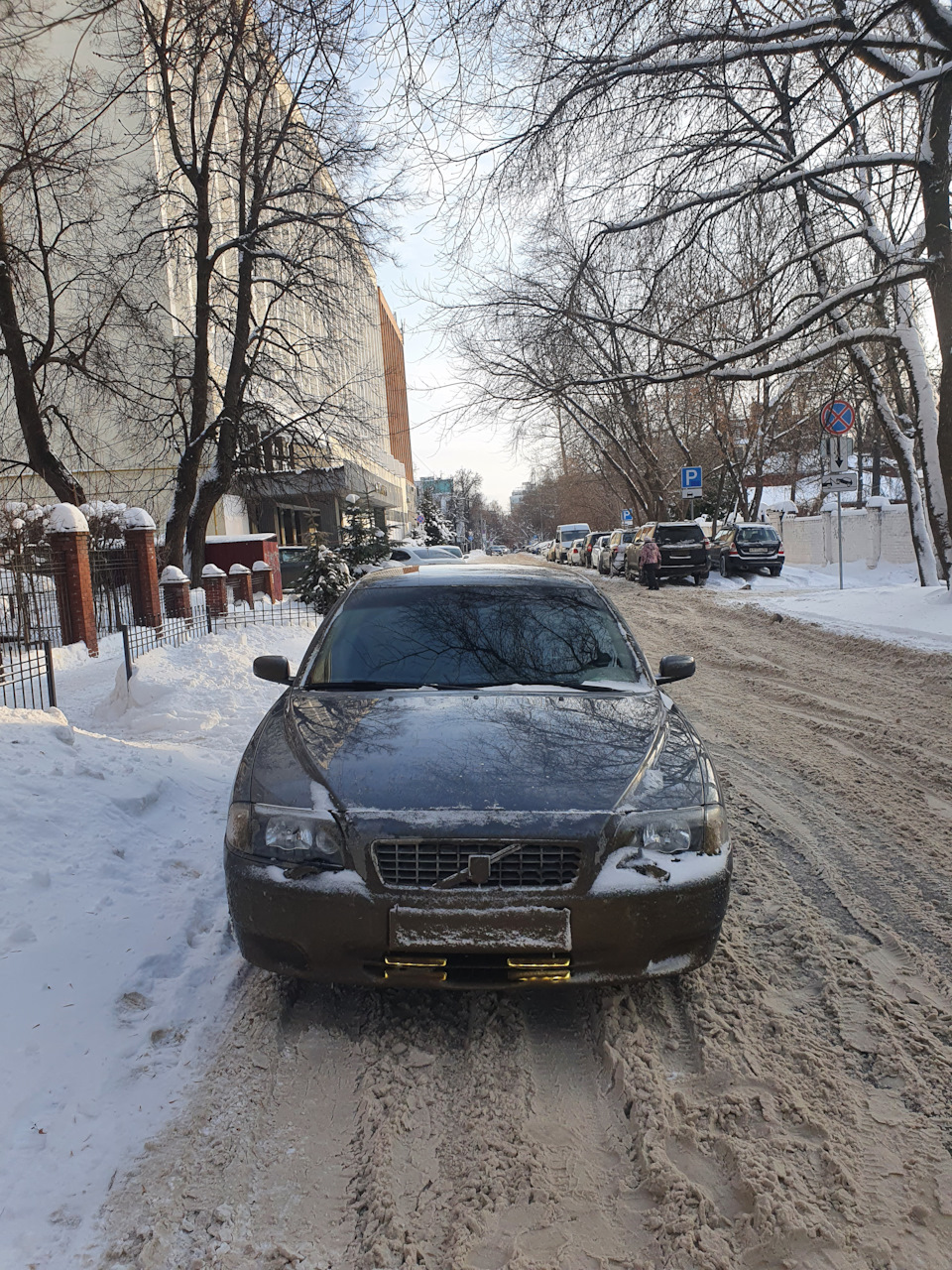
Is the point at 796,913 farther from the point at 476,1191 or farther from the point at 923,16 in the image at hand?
the point at 923,16

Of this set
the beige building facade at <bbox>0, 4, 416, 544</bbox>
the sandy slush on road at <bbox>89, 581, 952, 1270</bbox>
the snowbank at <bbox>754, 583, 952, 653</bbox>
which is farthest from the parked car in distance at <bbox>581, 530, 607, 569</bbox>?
the sandy slush on road at <bbox>89, 581, 952, 1270</bbox>

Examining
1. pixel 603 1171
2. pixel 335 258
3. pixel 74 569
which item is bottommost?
pixel 603 1171

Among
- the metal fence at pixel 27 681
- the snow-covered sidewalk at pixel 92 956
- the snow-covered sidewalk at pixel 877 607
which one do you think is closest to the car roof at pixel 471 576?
the snow-covered sidewalk at pixel 92 956

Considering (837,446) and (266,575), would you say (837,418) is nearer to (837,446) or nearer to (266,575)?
(837,446)

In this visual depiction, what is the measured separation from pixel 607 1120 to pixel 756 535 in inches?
1066

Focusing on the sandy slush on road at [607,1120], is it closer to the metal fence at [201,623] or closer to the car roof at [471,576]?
the car roof at [471,576]

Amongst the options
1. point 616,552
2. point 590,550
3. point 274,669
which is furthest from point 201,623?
point 590,550

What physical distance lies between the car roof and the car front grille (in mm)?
2191

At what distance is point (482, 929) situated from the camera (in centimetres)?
280

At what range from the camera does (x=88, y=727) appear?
29.2ft

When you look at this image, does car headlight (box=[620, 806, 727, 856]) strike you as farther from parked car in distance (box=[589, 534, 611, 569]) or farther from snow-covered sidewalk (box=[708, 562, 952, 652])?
parked car in distance (box=[589, 534, 611, 569])

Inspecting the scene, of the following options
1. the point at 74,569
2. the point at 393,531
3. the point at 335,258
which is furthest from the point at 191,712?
the point at 393,531

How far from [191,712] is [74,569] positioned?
5.23 metres

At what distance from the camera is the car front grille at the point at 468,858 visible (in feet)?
9.36
